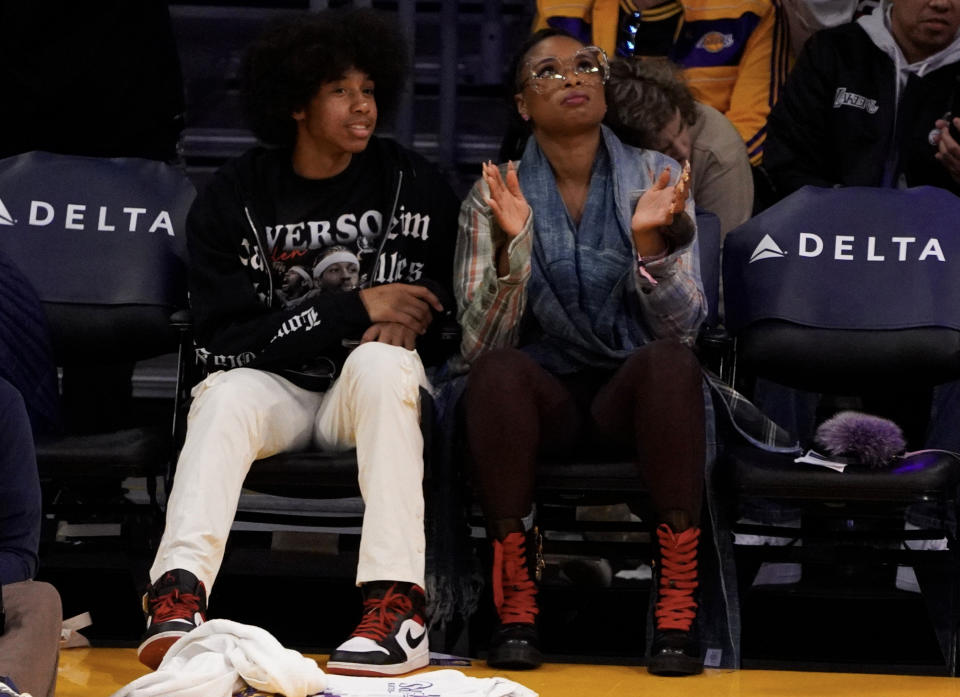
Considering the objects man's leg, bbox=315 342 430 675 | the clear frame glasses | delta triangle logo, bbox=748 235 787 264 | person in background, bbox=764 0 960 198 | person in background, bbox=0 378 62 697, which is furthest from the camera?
person in background, bbox=764 0 960 198

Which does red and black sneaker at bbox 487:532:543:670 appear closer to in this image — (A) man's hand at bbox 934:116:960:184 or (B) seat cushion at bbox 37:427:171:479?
(B) seat cushion at bbox 37:427:171:479

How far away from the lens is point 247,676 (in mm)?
2527

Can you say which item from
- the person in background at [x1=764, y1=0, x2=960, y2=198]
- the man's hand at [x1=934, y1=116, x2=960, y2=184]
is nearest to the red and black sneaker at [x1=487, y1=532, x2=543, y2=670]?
the person in background at [x1=764, y1=0, x2=960, y2=198]

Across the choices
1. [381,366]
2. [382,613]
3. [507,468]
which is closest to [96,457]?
[381,366]

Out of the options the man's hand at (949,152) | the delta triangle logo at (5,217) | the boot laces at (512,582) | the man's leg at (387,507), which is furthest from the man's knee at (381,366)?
the man's hand at (949,152)

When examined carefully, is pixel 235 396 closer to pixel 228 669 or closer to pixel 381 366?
pixel 381 366

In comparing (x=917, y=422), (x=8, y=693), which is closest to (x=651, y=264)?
(x=917, y=422)

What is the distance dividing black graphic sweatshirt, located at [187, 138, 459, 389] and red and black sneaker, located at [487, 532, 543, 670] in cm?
59

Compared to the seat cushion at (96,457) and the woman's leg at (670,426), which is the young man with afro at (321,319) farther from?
the woman's leg at (670,426)

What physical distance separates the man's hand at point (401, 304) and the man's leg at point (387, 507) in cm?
13

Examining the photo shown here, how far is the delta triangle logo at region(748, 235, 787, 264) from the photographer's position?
3590 mm

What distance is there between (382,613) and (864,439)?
105cm

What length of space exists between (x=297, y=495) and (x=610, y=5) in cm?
177

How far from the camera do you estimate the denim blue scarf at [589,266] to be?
340 centimetres
